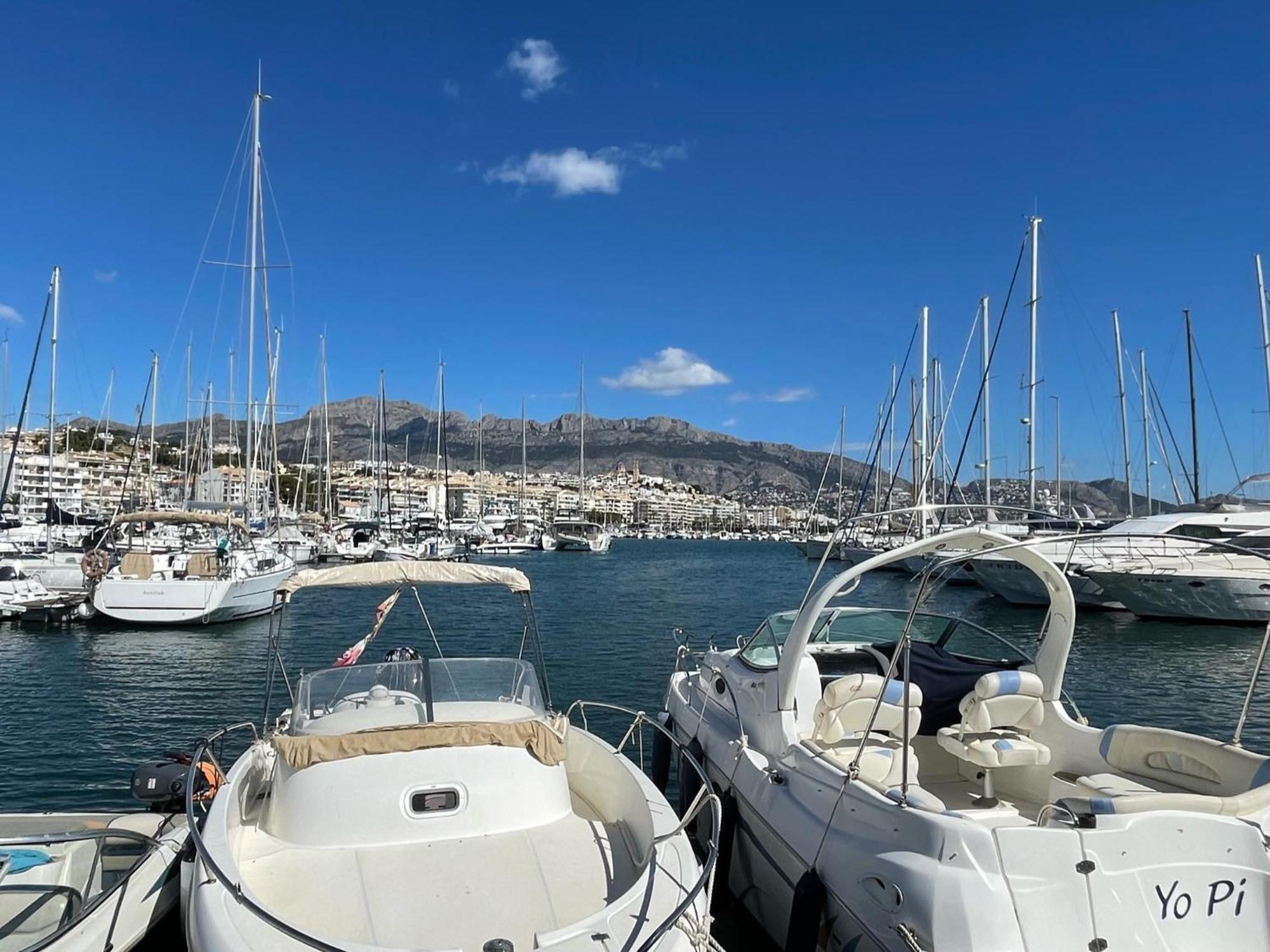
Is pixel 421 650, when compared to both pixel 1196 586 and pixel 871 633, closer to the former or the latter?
pixel 871 633

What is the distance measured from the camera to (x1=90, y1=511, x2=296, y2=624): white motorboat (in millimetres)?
24547

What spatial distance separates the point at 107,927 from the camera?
5676 millimetres

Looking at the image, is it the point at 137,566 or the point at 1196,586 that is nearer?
the point at 137,566

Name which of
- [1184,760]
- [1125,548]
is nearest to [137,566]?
[1184,760]

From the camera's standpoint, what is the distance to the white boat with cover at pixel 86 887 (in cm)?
554

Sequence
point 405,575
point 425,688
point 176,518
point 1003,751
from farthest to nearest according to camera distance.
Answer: point 176,518, point 405,575, point 425,688, point 1003,751

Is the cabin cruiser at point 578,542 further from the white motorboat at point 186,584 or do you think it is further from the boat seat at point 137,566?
the boat seat at point 137,566

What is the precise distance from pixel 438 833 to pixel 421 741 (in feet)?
2.04

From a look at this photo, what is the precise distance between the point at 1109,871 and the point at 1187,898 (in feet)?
1.58

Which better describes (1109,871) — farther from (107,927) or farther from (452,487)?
(452,487)

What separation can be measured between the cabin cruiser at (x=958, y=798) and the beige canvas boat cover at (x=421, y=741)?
198 centimetres

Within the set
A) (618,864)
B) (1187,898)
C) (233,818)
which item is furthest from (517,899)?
(1187,898)

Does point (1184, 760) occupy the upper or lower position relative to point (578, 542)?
upper

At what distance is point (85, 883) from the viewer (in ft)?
20.6
